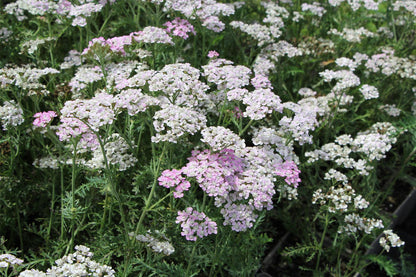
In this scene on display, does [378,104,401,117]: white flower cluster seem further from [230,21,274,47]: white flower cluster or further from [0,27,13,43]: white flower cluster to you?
[0,27,13,43]: white flower cluster

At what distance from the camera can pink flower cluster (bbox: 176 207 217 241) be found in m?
2.33

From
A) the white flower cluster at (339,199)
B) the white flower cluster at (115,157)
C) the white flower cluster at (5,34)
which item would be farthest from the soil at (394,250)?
the white flower cluster at (5,34)

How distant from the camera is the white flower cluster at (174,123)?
2352 mm

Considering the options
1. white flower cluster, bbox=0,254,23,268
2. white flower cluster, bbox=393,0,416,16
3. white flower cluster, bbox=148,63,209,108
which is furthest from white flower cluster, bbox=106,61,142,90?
white flower cluster, bbox=393,0,416,16

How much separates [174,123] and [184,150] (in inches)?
24.2

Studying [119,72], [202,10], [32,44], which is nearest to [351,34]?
[202,10]

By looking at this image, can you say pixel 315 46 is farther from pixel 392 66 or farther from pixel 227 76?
pixel 227 76

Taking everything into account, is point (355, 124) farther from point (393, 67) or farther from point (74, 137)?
point (74, 137)

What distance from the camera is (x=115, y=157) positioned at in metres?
2.69

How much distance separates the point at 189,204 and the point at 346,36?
2.47 m

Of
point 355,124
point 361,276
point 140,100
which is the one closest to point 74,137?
point 140,100

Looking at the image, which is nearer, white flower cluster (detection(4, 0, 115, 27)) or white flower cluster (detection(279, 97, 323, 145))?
white flower cluster (detection(279, 97, 323, 145))

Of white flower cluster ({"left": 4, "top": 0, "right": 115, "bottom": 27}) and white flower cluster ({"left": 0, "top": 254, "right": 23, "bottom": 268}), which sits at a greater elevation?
white flower cluster ({"left": 4, "top": 0, "right": 115, "bottom": 27})

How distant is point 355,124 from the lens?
13.8ft
